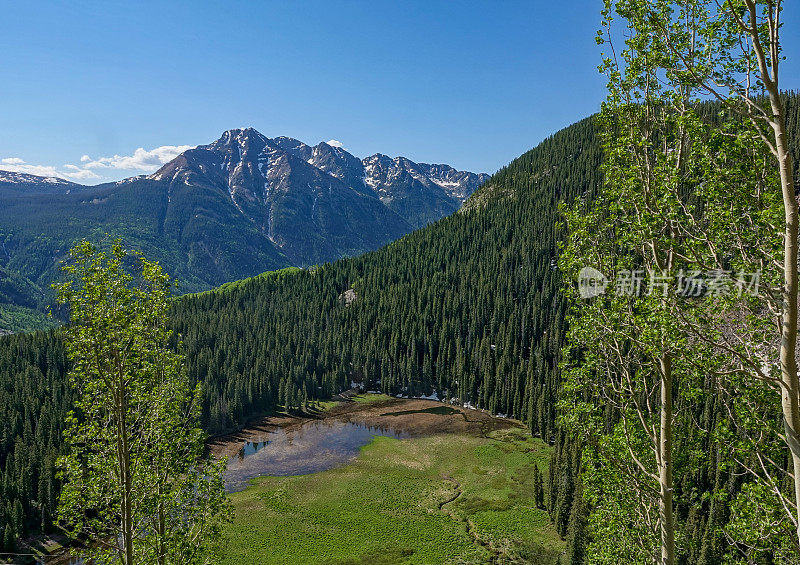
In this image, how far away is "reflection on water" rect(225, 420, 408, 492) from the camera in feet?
240

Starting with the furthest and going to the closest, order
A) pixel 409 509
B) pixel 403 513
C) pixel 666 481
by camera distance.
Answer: pixel 409 509 → pixel 403 513 → pixel 666 481

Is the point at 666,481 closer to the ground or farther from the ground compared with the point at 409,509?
farther from the ground

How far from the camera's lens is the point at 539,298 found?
452 ft

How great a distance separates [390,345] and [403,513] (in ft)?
275

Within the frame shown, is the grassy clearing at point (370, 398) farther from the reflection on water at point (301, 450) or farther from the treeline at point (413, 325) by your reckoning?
the reflection on water at point (301, 450)

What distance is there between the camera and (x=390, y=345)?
458 feet

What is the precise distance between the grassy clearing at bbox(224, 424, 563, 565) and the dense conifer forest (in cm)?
568

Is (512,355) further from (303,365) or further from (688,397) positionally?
(688,397)

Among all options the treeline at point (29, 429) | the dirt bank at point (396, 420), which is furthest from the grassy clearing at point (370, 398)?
the treeline at point (29, 429)

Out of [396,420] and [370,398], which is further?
[370,398]

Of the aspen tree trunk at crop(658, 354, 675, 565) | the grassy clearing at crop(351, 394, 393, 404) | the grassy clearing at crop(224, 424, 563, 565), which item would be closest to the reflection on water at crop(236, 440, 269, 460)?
the grassy clearing at crop(224, 424, 563, 565)

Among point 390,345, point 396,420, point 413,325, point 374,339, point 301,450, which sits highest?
point 413,325

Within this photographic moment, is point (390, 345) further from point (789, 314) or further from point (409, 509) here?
point (789, 314)

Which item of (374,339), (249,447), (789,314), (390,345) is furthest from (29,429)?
(789,314)
